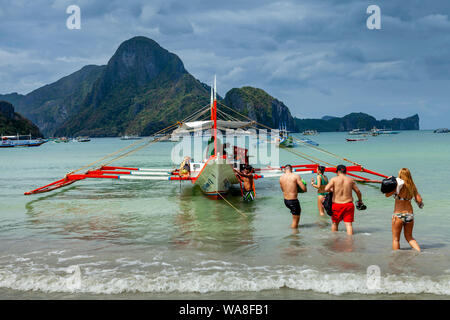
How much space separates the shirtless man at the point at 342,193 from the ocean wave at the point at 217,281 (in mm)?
2317

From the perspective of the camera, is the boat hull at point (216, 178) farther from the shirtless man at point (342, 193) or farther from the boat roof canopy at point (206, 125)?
the shirtless man at point (342, 193)

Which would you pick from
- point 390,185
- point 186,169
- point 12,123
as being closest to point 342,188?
point 390,185

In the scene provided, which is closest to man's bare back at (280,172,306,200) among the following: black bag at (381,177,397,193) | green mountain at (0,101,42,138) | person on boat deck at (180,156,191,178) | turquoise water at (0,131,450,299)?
turquoise water at (0,131,450,299)

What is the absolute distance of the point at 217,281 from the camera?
5.87m

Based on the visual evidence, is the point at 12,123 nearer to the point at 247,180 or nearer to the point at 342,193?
the point at 247,180

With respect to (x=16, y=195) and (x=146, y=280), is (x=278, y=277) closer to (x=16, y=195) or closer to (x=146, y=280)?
(x=146, y=280)

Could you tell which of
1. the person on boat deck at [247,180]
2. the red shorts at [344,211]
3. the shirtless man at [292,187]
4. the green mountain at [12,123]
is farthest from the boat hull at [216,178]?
the green mountain at [12,123]

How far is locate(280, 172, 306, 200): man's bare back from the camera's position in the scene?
28.3ft

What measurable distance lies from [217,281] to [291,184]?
12.0 ft

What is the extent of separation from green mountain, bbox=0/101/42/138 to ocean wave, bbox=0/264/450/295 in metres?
154

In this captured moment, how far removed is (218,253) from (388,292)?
3377mm

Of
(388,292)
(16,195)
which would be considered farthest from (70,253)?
(16,195)

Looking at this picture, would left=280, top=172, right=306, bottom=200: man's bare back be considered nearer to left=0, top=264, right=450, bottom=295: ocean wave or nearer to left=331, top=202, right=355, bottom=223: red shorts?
left=331, top=202, right=355, bottom=223: red shorts
